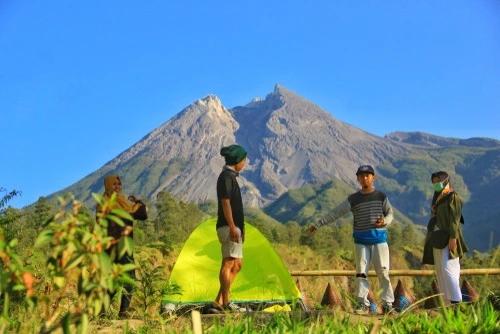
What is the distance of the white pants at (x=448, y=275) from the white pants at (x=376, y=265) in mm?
669

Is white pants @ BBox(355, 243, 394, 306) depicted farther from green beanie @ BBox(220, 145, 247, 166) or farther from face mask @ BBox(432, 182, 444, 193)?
green beanie @ BBox(220, 145, 247, 166)

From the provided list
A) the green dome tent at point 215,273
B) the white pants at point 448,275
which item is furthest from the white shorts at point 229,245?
the white pants at point 448,275

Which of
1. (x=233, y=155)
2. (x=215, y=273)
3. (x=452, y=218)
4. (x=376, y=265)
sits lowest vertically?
(x=376, y=265)

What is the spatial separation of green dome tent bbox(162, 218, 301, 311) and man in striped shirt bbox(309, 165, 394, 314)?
1265 millimetres

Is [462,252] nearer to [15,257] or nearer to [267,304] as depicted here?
[267,304]

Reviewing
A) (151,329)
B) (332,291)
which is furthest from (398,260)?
(151,329)

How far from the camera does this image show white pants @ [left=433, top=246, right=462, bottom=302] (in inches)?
297

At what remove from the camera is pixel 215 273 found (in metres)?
9.12

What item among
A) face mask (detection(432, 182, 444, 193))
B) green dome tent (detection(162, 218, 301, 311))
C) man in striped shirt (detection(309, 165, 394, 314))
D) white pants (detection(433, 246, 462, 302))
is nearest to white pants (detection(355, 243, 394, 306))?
man in striped shirt (detection(309, 165, 394, 314))

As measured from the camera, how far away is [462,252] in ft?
25.2

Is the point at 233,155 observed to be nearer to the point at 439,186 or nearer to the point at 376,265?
the point at 376,265

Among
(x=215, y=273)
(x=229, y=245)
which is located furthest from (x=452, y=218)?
(x=215, y=273)

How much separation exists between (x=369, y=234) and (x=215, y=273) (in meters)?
2.53

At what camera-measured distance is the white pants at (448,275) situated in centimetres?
753
